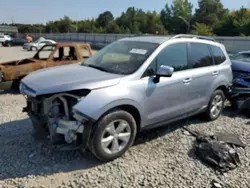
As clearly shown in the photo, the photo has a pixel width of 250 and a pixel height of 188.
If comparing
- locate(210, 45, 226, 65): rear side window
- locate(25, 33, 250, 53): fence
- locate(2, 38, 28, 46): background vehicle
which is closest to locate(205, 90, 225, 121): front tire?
locate(210, 45, 226, 65): rear side window

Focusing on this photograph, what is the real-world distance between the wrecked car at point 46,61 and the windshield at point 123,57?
3382mm

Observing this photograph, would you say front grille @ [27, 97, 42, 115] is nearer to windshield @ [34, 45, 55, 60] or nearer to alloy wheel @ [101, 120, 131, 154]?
alloy wheel @ [101, 120, 131, 154]

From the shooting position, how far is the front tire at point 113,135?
3.30 metres

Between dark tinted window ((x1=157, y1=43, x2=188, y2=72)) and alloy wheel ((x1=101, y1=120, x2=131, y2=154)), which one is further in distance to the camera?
dark tinted window ((x1=157, y1=43, x2=188, y2=72))

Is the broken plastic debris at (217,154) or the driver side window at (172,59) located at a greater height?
the driver side window at (172,59)

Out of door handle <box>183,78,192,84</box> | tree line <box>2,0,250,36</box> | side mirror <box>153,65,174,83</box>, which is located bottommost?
door handle <box>183,78,192,84</box>

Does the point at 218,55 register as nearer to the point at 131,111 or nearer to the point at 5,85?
the point at 131,111

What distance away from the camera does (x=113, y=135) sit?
137 inches

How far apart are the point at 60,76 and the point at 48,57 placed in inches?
177

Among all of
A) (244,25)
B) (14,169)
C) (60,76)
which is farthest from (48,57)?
(244,25)

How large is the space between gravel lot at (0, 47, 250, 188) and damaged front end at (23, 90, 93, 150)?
1.11ft

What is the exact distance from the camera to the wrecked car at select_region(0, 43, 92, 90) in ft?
23.3

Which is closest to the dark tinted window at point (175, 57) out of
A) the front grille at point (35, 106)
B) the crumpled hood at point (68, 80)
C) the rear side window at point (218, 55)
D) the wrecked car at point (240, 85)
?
the crumpled hood at point (68, 80)

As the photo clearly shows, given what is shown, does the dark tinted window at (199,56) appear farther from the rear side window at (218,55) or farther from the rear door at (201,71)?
the rear side window at (218,55)
